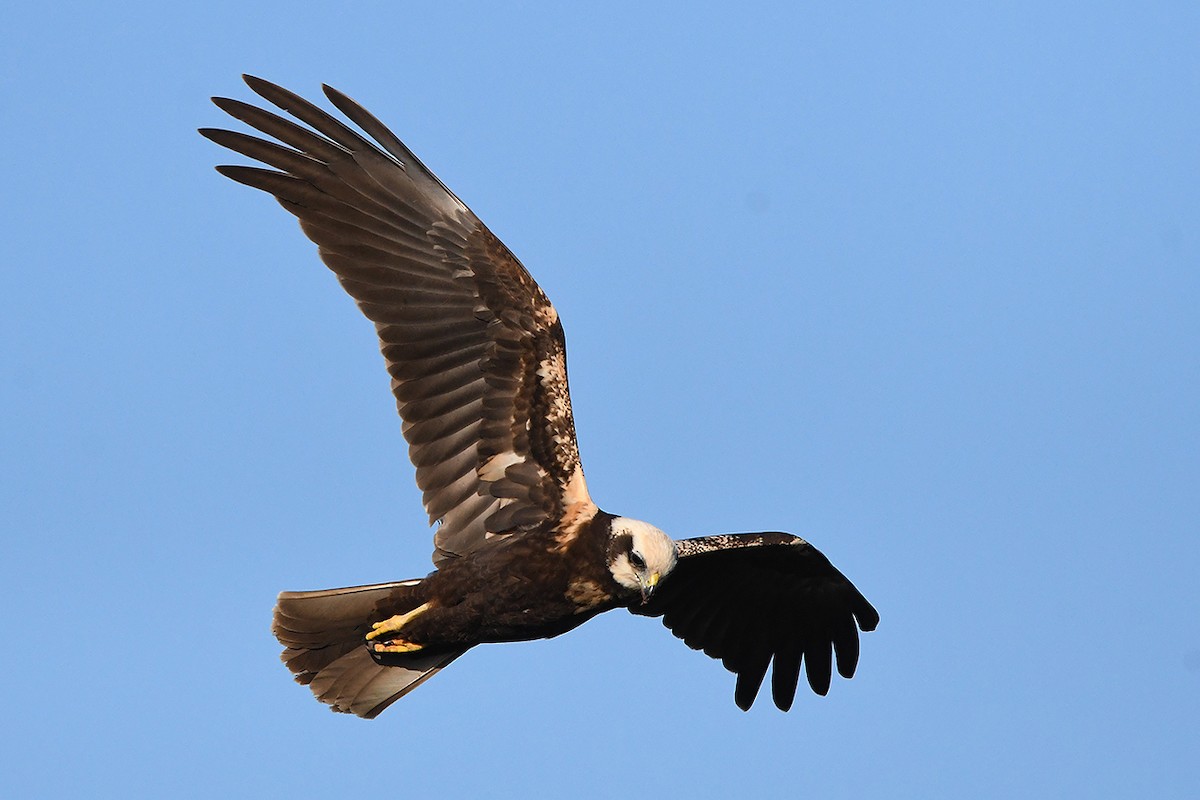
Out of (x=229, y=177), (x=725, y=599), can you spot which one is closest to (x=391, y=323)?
(x=229, y=177)

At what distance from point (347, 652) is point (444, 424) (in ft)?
5.33

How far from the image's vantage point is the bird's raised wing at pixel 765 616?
11422 mm

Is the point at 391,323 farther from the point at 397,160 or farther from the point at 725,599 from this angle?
the point at 725,599

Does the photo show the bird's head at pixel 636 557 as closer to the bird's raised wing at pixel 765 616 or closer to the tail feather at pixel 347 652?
the tail feather at pixel 347 652

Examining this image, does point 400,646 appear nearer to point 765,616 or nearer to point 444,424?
point 444,424

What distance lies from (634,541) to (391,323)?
207 cm

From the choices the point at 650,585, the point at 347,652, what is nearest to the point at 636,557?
the point at 650,585

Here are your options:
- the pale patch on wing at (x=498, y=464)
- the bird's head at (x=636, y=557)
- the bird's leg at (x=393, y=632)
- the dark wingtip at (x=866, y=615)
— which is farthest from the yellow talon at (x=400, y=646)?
the dark wingtip at (x=866, y=615)

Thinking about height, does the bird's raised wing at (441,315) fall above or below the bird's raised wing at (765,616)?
above

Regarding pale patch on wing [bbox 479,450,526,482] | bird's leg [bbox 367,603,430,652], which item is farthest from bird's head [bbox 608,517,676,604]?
bird's leg [bbox 367,603,430,652]

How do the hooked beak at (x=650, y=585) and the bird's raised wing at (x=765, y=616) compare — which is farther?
the bird's raised wing at (x=765, y=616)

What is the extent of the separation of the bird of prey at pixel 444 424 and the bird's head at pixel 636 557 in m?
0.02

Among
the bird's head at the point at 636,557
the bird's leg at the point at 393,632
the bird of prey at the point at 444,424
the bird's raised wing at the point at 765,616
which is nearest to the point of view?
the bird's head at the point at 636,557

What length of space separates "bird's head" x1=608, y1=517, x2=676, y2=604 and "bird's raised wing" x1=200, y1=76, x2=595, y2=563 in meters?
0.37
